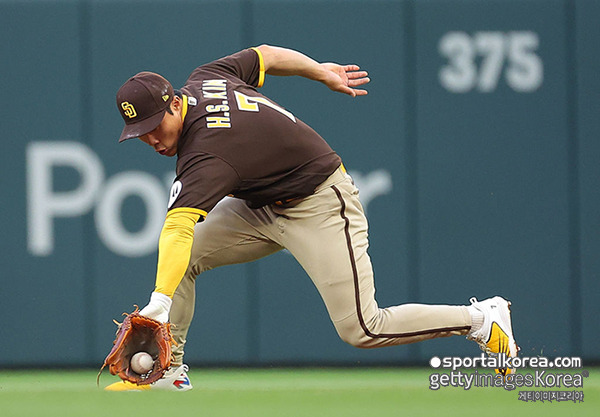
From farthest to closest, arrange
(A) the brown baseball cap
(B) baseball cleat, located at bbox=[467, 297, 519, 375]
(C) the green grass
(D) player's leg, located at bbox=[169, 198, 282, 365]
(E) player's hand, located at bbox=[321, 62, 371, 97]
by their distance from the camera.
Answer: (E) player's hand, located at bbox=[321, 62, 371, 97] → (D) player's leg, located at bbox=[169, 198, 282, 365] → (B) baseball cleat, located at bbox=[467, 297, 519, 375] → (A) the brown baseball cap → (C) the green grass

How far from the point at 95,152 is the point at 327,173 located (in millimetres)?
2064

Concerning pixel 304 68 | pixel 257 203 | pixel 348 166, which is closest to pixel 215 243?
pixel 257 203

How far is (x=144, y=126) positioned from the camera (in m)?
3.62

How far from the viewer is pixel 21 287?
563 cm

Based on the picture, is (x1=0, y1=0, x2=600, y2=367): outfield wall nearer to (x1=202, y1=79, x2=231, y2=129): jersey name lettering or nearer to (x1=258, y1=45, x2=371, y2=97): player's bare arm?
(x1=258, y1=45, x2=371, y2=97): player's bare arm

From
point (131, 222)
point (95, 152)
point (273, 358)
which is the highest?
point (95, 152)

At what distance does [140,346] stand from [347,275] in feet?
2.77

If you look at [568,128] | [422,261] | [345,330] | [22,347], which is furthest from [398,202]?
[22,347]

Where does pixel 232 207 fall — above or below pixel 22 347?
above

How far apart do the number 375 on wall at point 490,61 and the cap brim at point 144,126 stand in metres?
2.45

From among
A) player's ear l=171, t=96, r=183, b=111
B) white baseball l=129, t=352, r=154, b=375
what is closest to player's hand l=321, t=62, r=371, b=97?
player's ear l=171, t=96, r=183, b=111

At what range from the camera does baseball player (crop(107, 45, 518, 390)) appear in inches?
140

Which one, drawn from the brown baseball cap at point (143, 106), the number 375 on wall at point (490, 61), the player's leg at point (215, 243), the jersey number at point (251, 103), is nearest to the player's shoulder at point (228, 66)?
the jersey number at point (251, 103)

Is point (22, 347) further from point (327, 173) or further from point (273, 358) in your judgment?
point (327, 173)
